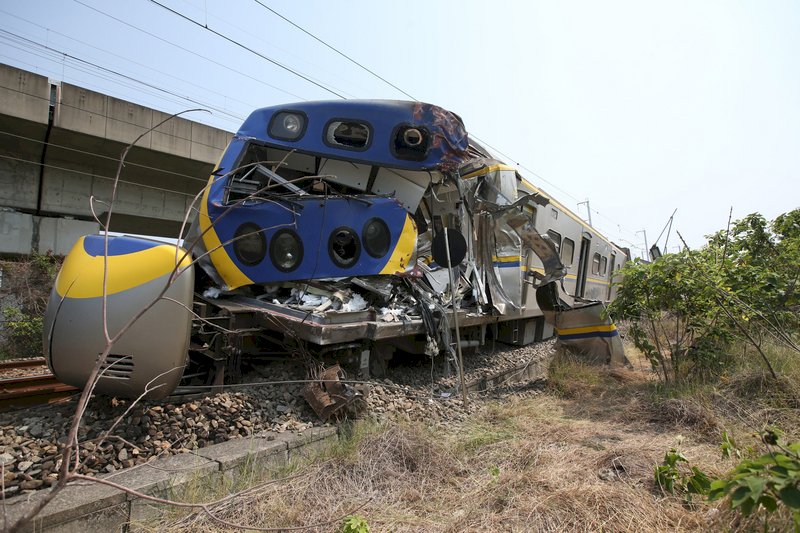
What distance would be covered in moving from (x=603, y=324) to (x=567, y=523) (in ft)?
17.2

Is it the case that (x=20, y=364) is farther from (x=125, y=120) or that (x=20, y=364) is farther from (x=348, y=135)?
(x=125, y=120)

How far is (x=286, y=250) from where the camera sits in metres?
5.27

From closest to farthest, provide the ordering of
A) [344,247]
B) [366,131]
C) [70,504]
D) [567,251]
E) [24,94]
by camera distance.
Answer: [70,504] < [344,247] < [366,131] < [567,251] < [24,94]

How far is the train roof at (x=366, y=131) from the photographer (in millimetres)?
5539

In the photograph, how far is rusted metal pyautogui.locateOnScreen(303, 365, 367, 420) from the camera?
4.12 metres

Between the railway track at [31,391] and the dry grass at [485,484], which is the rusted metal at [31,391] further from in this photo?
the dry grass at [485,484]

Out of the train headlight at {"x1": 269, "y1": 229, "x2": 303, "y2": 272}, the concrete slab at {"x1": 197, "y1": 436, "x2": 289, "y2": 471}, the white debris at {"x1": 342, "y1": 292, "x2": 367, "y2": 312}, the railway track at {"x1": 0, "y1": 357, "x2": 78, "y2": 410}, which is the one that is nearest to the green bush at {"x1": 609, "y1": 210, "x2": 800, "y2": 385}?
the white debris at {"x1": 342, "y1": 292, "x2": 367, "y2": 312}

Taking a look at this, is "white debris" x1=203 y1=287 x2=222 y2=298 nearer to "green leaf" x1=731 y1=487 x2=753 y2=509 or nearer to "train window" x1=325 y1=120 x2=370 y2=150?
"train window" x1=325 y1=120 x2=370 y2=150

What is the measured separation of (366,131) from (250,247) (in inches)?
Result: 77.6

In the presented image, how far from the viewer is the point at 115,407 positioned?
A: 384 centimetres

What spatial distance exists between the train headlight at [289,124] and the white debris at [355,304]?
2.01 metres

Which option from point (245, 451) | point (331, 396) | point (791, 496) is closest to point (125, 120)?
point (331, 396)

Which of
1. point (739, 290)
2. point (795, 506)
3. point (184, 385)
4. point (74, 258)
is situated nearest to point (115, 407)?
point (184, 385)

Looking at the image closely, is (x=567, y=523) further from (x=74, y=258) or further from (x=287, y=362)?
(x=74, y=258)
